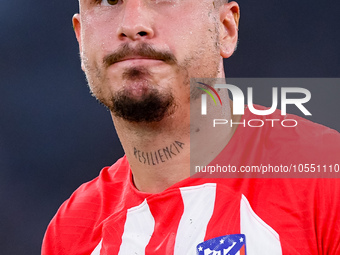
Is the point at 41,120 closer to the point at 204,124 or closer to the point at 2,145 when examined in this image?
the point at 2,145

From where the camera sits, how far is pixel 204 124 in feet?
3.54

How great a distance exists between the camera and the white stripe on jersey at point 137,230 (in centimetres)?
107

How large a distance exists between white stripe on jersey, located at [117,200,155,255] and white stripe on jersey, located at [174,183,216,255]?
86 millimetres

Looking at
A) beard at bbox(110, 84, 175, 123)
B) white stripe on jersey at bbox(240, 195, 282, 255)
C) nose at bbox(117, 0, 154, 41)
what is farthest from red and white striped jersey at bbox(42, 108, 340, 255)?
nose at bbox(117, 0, 154, 41)

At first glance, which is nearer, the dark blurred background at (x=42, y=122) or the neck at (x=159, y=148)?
the neck at (x=159, y=148)

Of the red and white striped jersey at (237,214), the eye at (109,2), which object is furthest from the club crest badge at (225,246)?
the eye at (109,2)

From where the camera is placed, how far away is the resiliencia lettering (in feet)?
3.54

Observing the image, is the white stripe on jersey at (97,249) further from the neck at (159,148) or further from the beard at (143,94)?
the beard at (143,94)

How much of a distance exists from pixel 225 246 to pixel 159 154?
0.26 meters

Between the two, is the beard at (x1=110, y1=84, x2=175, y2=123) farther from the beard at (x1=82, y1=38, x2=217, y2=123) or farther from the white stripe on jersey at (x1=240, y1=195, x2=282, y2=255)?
the white stripe on jersey at (x1=240, y1=195, x2=282, y2=255)

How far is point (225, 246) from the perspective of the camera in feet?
3.14

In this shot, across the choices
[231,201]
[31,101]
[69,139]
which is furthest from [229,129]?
[31,101]

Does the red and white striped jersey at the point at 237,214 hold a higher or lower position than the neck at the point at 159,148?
lower

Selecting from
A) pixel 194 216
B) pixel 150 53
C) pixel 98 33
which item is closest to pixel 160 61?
pixel 150 53
